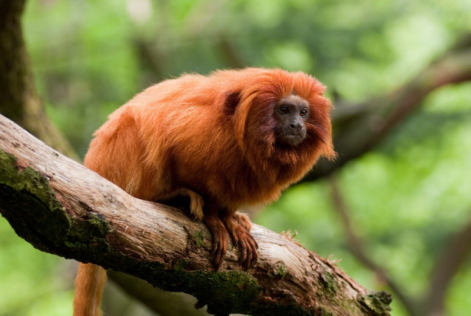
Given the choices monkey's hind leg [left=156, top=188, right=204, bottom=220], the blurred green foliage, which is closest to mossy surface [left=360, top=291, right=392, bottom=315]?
monkey's hind leg [left=156, top=188, right=204, bottom=220]

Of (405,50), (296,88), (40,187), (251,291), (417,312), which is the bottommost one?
(40,187)

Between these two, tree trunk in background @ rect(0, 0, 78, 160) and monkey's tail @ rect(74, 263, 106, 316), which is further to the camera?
tree trunk in background @ rect(0, 0, 78, 160)

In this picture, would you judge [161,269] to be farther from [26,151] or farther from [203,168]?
[26,151]

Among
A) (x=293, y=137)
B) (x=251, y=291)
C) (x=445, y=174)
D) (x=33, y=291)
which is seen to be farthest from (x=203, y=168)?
(x=445, y=174)

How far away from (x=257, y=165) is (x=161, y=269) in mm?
862

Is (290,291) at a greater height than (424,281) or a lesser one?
lesser

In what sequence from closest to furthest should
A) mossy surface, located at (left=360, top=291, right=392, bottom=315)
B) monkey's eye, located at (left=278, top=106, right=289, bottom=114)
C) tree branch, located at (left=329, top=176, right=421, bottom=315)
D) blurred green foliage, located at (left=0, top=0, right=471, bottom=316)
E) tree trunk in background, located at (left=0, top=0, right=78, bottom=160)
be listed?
monkey's eye, located at (left=278, top=106, right=289, bottom=114), mossy surface, located at (left=360, top=291, right=392, bottom=315), tree trunk in background, located at (left=0, top=0, right=78, bottom=160), tree branch, located at (left=329, top=176, right=421, bottom=315), blurred green foliage, located at (left=0, top=0, right=471, bottom=316)

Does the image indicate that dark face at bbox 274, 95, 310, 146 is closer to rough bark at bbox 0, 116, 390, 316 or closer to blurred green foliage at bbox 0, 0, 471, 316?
rough bark at bbox 0, 116, 390, 316

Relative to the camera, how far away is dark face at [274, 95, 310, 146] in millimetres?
3354

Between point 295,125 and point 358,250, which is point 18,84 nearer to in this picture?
point 295,125

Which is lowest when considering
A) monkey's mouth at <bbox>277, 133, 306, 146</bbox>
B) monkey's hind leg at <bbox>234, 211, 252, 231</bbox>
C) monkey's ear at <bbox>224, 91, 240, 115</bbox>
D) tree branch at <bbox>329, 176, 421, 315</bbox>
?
monkey's hind leg at <bbox>234, 211, 252, 231</bbox>

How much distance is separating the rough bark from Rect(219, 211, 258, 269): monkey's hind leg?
1.8 inches

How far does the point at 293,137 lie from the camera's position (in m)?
3.37

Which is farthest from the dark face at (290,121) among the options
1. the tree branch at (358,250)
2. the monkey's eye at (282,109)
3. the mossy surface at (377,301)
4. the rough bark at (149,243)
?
the tree branch at (358,250)
